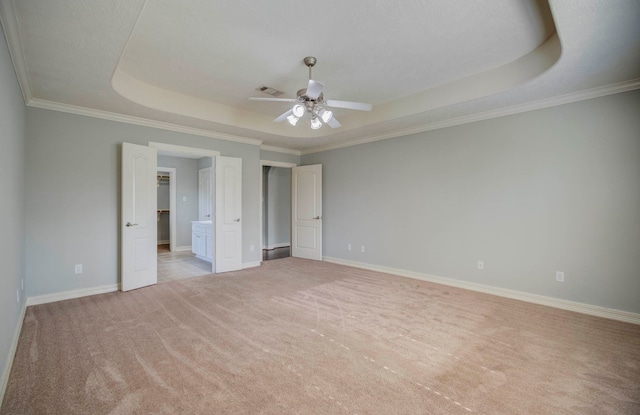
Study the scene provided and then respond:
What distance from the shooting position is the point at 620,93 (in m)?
3.34

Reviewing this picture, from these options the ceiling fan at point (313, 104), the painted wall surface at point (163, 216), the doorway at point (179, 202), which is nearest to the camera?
the ceiling fan at point (313, 104)

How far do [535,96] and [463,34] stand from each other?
1552mm

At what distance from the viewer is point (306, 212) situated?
6.79m

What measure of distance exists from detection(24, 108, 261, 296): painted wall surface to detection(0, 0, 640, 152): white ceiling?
0.91ft

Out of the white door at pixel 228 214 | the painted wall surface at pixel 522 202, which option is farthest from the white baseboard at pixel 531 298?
the white door at pixel 228 214

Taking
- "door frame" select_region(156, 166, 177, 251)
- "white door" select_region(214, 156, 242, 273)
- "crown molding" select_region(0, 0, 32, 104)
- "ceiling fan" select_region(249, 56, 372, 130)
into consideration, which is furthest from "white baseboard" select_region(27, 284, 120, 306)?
"door frame" select_region(156, 166, 177, 251)

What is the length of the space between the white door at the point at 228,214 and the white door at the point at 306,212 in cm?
156

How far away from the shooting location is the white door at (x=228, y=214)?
5492 mm

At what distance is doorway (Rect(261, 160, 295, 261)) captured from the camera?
8.39 metres

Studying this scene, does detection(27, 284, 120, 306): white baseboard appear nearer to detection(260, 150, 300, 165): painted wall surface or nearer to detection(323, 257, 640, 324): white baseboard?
detection(260, 150, 300, 165): painted wall surface

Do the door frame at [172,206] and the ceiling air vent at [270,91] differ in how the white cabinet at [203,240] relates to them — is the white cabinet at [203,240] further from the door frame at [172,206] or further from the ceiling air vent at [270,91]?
the ceiling air vent at [270,91]

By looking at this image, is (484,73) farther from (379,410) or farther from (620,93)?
(379,410)

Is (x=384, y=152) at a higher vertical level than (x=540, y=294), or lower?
higher

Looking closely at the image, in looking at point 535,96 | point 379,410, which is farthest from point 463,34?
point 379,410
